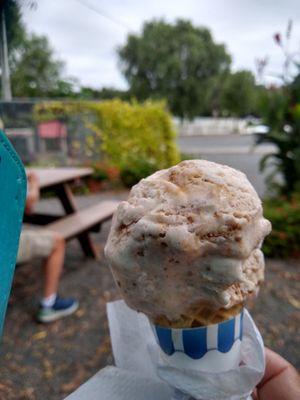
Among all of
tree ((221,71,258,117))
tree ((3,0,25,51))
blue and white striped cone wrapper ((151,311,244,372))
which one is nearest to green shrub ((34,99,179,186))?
tree ((3,0,25,51))

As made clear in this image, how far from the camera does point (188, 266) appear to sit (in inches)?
31.3

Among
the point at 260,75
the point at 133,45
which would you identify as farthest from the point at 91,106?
the point at 133,45

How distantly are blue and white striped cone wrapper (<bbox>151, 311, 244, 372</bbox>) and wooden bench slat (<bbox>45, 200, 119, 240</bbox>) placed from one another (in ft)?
8.04

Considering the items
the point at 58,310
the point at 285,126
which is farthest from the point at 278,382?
the point at 285,126

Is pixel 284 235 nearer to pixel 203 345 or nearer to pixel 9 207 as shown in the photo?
pixel 203 345

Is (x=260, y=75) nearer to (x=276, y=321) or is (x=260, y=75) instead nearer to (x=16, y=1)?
(x=276, y=321)

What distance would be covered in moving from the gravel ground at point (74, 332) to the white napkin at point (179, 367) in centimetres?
124

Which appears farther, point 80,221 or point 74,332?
point 80,221

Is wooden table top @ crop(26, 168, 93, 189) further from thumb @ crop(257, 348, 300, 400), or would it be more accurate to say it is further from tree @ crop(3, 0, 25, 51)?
thumb @ crop(257, 348, 300, 400)

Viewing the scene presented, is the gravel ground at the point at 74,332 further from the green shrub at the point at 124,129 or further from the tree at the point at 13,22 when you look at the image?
the green shrub at the point at 124,129

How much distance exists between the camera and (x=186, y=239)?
77 centimetres

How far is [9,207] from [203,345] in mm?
548

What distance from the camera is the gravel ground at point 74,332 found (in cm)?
229

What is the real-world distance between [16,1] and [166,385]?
3.22ft
